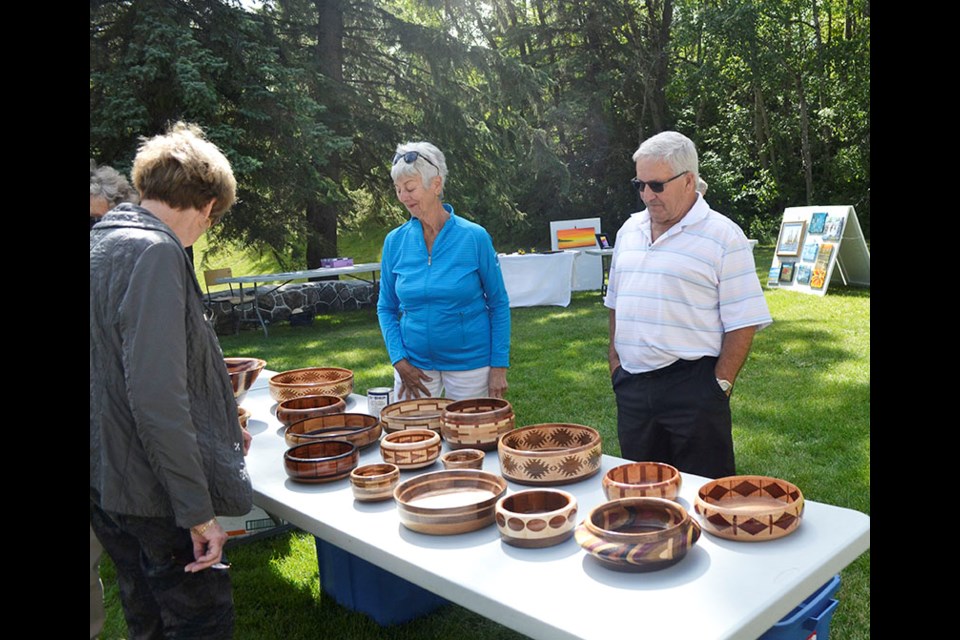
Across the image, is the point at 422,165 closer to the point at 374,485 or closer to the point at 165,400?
the point at 374,485

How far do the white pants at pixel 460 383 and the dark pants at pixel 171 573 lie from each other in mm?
1126

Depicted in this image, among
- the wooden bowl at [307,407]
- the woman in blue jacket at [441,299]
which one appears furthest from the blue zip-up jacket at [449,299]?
the wooden bowl at [307,407]

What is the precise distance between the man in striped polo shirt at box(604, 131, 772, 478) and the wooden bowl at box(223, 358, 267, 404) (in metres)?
1.36

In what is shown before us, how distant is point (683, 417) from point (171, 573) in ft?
4.77

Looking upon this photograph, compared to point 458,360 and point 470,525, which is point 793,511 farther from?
point 458,360

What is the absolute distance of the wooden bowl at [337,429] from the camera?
213cm

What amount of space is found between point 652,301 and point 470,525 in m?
1.00

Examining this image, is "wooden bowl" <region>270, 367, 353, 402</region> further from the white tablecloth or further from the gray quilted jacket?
the white tablecloth

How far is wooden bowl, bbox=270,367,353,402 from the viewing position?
2.70 meters

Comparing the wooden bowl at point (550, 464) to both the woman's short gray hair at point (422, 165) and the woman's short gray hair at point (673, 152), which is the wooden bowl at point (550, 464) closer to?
the woman's short gray hair at point (673, 152)

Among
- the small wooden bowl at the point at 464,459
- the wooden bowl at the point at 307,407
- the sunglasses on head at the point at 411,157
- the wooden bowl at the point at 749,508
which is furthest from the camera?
the sunglasses on head at the point at 411,157

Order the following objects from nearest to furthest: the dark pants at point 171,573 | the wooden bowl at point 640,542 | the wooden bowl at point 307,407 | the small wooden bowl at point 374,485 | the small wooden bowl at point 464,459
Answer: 1. the wooden bowl at point 640,542
2. the dark pants at point 171,573
3. the small wooden bowl at point 374,485
4. the small wooden bowl at point 464,459
5. the wooden bowl at point 307,407

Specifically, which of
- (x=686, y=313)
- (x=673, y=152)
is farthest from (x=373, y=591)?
(x=673, y=152)

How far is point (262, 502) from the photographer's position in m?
1.89
